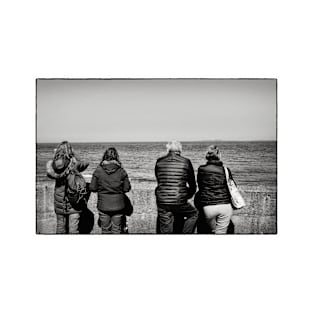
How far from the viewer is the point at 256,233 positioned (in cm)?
647

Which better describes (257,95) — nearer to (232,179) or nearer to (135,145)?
(232,179)

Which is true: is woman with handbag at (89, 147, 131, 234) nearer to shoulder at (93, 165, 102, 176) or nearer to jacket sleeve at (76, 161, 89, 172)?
shoulder at (93, 165, 102, 176)

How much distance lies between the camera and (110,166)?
6.54 m

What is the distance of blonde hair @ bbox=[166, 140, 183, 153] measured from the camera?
21.2ft

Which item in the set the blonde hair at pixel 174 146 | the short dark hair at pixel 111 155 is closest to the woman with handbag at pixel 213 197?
the blonde hair at pixel 174 146

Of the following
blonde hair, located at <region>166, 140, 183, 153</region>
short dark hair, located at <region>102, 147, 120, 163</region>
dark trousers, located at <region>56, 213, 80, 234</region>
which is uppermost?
blonde hair, located at <region>166, 140, 183, 153</region>

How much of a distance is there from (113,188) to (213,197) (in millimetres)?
992

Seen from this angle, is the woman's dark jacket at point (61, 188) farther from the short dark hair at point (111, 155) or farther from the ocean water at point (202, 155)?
the short dark hair at point (111, 155)

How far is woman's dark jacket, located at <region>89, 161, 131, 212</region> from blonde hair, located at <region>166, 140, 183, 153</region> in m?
0.50

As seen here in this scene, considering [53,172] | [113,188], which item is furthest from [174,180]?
[53,172]

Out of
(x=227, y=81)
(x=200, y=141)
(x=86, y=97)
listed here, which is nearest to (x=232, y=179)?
(x=200, y=141)

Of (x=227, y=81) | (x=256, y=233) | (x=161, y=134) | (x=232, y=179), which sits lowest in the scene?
(x=256, y=233)

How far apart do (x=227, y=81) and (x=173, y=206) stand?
1.34 m

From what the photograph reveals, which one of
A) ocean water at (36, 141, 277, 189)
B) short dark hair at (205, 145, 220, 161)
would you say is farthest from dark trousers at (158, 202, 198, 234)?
short dark hair at (205, 145, 220, 161)
